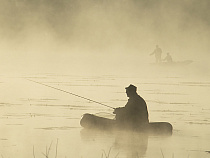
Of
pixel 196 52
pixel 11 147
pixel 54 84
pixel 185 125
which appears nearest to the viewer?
pixel 11 147

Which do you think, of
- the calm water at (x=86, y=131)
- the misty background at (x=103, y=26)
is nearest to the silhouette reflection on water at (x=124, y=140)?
the calm water at (x=86, y=131)

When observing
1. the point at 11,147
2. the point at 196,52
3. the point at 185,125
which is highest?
the point at 196,52

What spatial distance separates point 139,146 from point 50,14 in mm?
77123

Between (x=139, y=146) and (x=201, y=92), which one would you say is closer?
(x=139, y=146)

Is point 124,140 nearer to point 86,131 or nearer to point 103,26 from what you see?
point 86,131

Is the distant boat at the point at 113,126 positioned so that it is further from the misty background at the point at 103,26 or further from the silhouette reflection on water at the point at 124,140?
the misty background at the point at 103,26

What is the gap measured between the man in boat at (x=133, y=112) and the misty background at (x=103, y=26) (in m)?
67.3

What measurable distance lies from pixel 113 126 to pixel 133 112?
2.45 feet

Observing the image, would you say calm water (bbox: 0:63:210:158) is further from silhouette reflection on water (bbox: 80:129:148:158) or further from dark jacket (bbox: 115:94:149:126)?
dark jacket (bbox: 115:94:149:126)

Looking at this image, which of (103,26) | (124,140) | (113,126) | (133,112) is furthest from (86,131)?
(103,26)

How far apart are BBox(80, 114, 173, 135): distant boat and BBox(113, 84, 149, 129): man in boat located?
0.45 feet

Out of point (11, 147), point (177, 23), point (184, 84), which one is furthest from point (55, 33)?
point (11, 147)

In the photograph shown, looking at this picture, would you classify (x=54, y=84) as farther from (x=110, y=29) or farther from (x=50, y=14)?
(x=110, y=29)

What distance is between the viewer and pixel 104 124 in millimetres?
19141
